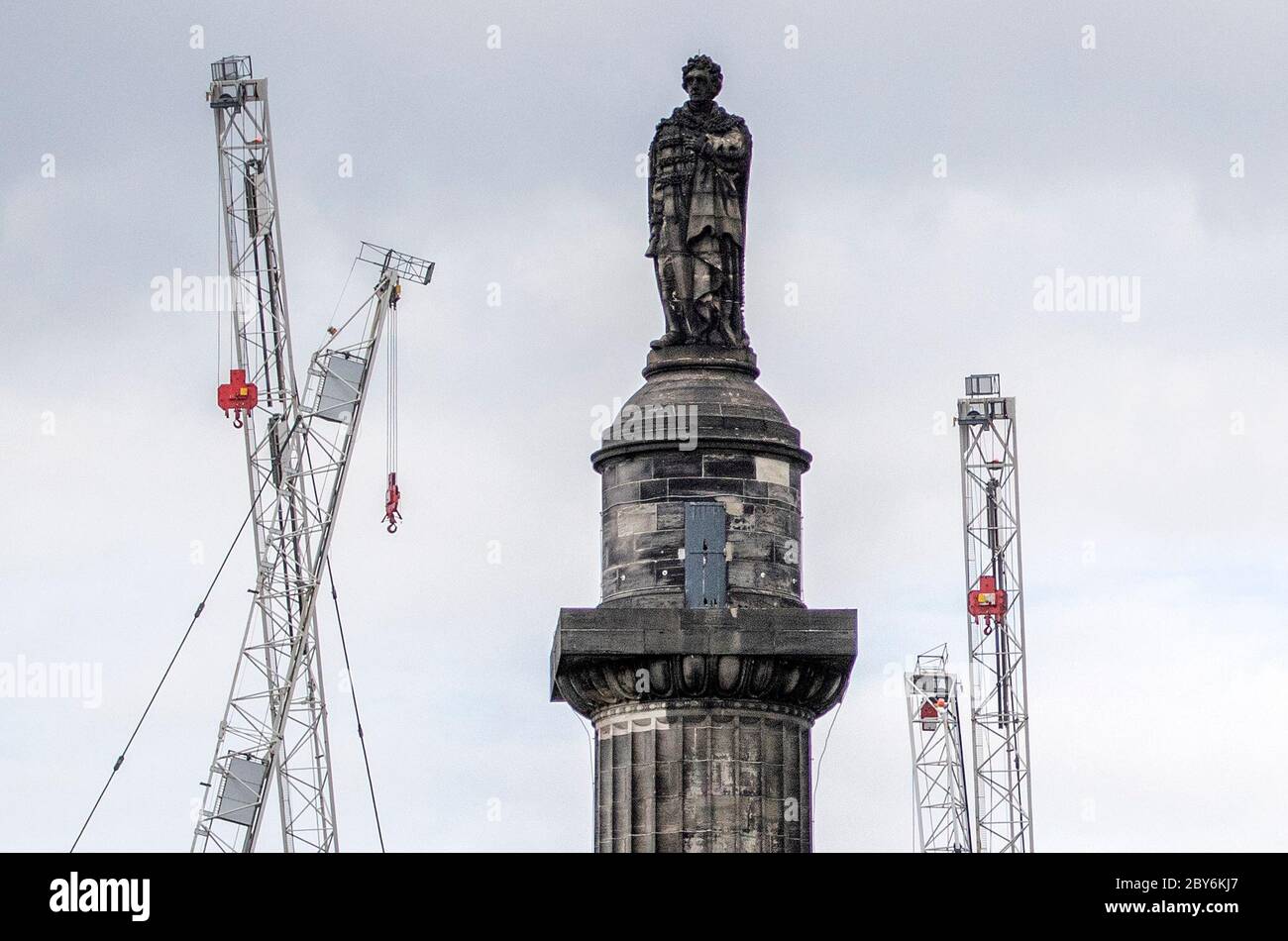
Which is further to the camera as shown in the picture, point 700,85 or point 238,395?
point 238,395

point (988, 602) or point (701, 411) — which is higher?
point (988, 602)

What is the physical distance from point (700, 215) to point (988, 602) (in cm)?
7966

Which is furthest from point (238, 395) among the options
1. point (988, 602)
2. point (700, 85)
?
point (700, 85)

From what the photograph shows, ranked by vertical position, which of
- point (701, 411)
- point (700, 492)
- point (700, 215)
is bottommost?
point (700, 492)

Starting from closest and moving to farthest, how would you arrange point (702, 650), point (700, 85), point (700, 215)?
point (702, 650) → point (700, 215) → point (700, 85)

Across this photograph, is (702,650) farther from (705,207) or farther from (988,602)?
(988,602)

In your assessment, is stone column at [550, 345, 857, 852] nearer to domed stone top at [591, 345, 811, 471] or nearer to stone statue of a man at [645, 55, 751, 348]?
domed stone top at [591, 345, 811, 471]

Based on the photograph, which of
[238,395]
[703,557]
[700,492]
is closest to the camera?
[703,557]

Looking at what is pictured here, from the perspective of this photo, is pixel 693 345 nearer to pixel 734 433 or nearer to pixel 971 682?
pixel 734 433

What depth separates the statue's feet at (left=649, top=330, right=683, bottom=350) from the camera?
60.7m

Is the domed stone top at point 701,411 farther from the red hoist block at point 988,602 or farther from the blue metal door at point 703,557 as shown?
the red hoist block at point 988,602

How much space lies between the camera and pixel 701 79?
61688 mm
